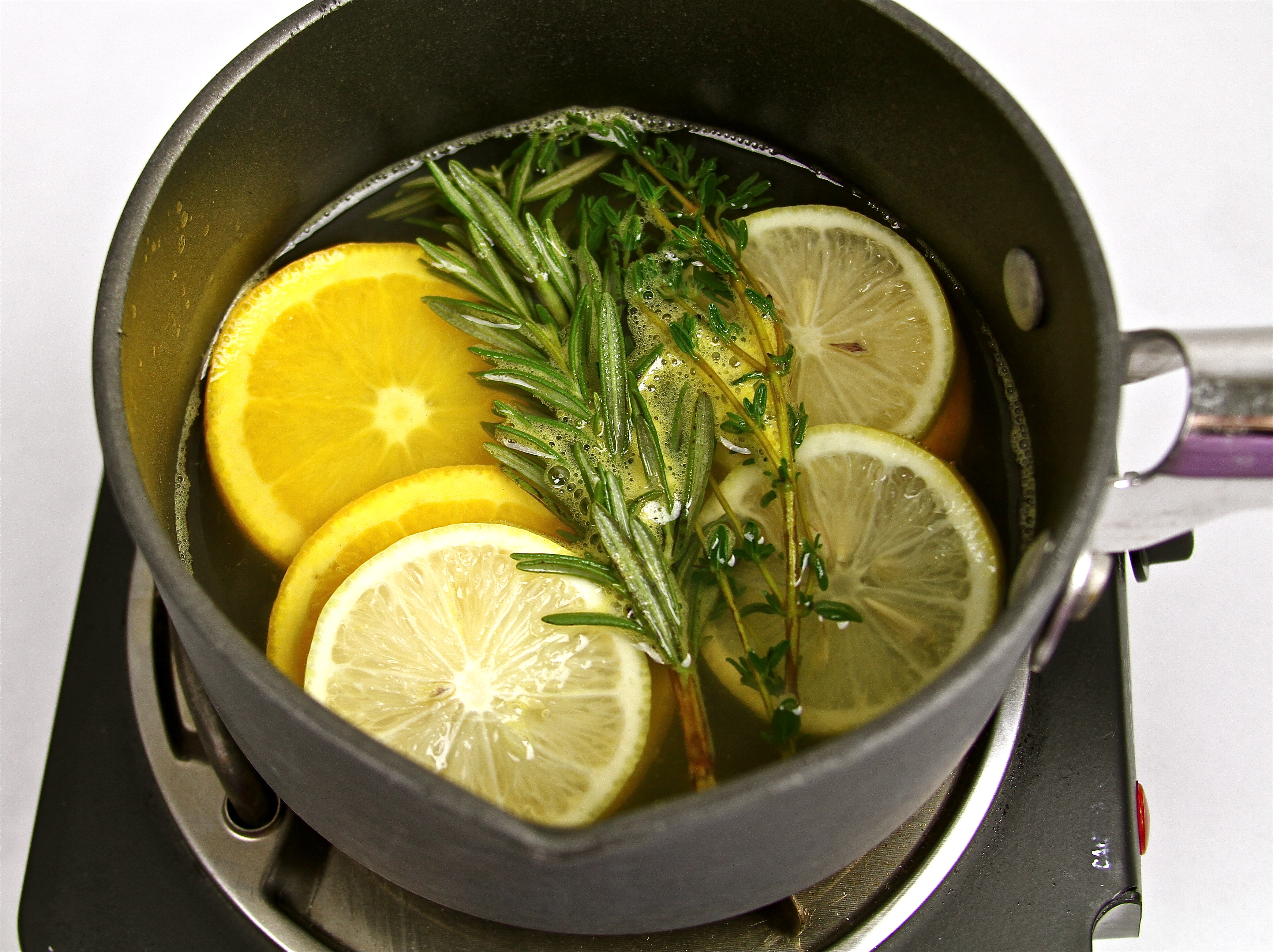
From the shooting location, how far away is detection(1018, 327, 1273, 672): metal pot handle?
668 millimetres

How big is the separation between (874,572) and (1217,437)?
31 centimetres

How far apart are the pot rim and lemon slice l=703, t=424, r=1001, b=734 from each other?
0.20 m

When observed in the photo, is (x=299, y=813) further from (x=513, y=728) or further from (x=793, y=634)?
(x=793, y=634)

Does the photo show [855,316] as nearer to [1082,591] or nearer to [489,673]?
[1082,591]

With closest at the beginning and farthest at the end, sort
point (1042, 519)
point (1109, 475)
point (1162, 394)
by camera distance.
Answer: point (1109, 475)
point (1042, 519)
point (1162, 394)

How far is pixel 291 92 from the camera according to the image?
0.99m

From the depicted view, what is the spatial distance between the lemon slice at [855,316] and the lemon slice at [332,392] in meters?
0.29

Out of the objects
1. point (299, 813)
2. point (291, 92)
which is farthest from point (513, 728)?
point (291, 92)

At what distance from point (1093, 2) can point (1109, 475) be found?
1309 mm

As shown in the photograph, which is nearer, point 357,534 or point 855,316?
point 357,534

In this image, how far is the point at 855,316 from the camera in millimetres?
1029

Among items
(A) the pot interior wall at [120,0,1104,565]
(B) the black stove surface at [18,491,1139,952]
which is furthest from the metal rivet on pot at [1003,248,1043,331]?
(B) the black stove surface at [18,491,1139,952]

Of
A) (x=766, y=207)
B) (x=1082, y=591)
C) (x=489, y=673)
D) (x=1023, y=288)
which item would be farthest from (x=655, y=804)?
(x=766, y=207)

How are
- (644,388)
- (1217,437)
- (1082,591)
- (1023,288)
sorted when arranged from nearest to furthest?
1. (1217,437)
2. (1082,591)
3. (1023,288)
4. (644,388)
